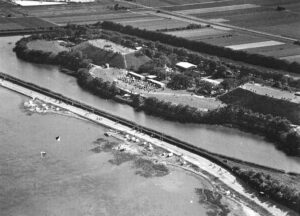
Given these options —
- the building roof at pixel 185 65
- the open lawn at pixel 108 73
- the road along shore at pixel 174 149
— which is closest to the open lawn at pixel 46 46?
the open lawn at pixel 108 73

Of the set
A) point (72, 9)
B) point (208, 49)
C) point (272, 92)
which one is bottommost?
point (272, 92)

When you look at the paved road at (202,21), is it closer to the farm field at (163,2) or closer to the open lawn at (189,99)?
the farm field at (163,2)

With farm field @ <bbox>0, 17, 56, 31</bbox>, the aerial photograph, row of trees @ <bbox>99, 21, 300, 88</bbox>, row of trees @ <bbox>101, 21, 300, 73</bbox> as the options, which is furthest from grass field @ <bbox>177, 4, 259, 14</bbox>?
farm field @ <bbox>0, 17, 56, 31</bbox>

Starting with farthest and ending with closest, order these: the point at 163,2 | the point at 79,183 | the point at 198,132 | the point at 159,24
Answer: the point at 163,2
the point at 159,24
the point at 198,132
the point at 79,183

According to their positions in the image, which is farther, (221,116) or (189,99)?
(189,99)

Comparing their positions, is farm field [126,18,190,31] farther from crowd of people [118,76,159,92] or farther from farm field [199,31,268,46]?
crowd of people [118,76,159,92]

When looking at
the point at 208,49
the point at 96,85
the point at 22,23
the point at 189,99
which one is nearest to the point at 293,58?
the point at 208,49

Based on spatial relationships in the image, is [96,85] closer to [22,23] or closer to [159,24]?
[159,24]
